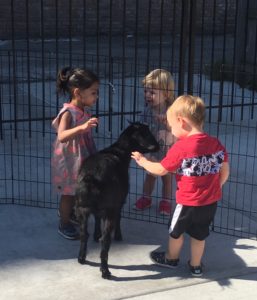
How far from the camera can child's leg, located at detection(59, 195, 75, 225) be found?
4.39 meters

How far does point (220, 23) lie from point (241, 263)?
16866 millimetres

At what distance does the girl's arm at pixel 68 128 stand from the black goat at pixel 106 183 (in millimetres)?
207

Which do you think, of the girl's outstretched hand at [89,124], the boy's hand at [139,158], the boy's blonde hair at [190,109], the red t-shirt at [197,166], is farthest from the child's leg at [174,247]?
the girl's outstretched hand at [89,124]

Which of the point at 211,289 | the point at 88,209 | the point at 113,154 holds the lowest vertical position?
the point at 211,289

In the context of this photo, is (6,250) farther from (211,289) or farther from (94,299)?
(211,289)

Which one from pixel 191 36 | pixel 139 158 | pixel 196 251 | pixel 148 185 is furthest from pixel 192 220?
pixel 191 36

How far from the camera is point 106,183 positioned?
3865 mm

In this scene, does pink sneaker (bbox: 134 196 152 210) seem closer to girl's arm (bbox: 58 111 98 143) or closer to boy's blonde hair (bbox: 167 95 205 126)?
girl's arm (bbox: 58 111 98 143)

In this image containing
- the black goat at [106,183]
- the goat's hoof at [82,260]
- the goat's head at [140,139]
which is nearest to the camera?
the black goat at [106,183]

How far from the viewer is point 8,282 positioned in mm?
3707

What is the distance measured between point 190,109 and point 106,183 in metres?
0.77

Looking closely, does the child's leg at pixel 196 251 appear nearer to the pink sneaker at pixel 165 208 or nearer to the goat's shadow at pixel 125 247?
the goat's shadow at pixel 125 247

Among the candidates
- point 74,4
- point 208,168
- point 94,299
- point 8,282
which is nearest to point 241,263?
point 208,168

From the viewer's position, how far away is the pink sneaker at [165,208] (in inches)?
191
